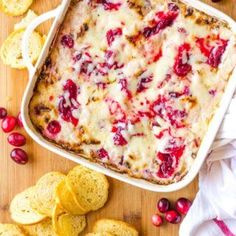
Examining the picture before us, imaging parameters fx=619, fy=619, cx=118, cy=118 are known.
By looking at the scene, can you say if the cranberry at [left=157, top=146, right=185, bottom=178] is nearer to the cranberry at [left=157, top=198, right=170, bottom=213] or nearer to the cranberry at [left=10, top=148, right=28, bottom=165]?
the cranberry at [left=157, top=198, right=170, bottom=213]

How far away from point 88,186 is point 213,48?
74cm

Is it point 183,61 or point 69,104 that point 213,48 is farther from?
point 69,104

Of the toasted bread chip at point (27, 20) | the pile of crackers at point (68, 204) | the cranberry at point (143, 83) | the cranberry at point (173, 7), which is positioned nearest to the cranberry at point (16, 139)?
the pile of crackers at point (68, 204)

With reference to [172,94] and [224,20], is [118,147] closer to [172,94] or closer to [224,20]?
[172,94]

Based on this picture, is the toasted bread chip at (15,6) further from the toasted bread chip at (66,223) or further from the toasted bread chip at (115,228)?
the toasted bread chip at (115,228)

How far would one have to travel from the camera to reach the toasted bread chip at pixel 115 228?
243 cm

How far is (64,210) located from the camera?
2434 millimetres

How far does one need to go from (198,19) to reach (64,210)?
2.96ft

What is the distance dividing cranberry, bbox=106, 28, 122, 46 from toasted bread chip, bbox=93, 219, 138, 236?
28.2 inches

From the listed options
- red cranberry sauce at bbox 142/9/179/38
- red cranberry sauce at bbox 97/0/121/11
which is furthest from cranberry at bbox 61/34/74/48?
red cranberry sauce at bbox 142/9/179/38

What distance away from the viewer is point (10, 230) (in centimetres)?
249

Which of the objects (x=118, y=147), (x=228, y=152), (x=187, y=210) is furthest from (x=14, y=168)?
(x=228, y=152)

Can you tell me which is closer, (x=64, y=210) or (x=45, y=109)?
(x=45, y=109)

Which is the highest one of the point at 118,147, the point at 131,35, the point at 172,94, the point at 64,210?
the point at 131,35
